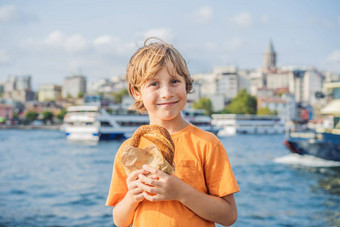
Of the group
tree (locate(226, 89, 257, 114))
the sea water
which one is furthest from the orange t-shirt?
tree (locate(226, 89, 257, 114))

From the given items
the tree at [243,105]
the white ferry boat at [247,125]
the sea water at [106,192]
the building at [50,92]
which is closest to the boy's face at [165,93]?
the sea water at [106,192]

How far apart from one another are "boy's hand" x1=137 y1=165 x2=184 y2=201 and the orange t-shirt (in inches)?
3.4

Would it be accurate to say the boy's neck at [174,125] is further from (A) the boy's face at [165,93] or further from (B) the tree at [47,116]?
(B) the tree at [47,116]

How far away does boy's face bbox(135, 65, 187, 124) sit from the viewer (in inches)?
50.9

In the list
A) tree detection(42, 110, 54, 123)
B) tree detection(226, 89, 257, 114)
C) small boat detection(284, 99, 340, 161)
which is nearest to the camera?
small boat detection(284, 99, 340, 161)

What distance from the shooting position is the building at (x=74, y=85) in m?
117

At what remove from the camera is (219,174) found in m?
1.29

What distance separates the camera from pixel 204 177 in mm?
1314

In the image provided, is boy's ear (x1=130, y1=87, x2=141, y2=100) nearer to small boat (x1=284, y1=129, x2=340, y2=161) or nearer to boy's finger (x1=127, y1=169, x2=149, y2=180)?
boy's finger (x1=127, y1=169, x2=149, y2=180)

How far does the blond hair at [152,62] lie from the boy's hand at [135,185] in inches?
12.8

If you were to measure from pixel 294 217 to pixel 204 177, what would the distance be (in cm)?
762

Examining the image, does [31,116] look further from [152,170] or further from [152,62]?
[152,170]

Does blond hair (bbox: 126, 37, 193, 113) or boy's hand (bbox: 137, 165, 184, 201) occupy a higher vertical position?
blond hair (bbox: 126, 37, 193, 113)

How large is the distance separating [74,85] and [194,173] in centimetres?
11950
